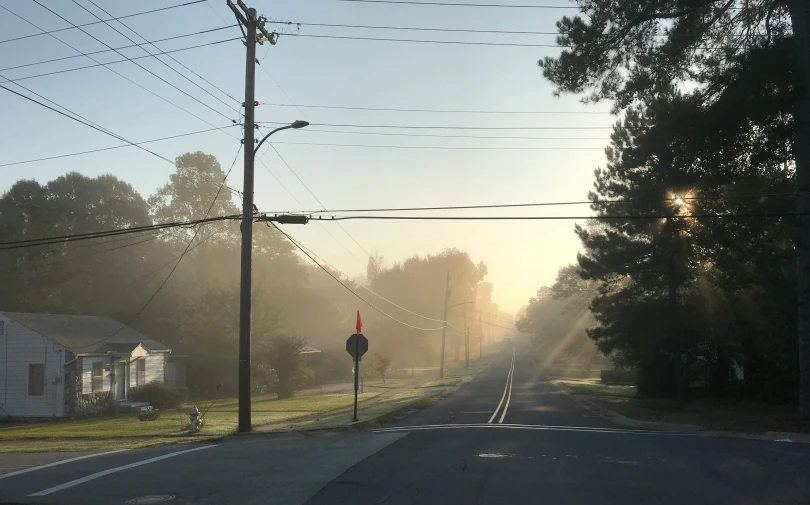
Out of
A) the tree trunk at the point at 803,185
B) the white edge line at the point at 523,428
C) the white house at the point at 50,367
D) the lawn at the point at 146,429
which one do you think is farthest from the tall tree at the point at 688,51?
the white house at the point at 50,367

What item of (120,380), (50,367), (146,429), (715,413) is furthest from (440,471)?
(120,380)

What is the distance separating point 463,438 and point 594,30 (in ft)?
42.4

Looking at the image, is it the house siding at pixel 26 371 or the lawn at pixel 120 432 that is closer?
the lawn at pixel 120 432

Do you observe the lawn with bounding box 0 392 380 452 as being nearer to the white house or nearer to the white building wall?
the white house

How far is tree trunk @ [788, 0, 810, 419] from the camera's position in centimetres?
2002

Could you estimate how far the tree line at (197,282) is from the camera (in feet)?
164

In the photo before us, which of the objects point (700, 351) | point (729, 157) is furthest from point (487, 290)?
point (729, 157)

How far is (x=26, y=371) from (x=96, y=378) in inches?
129

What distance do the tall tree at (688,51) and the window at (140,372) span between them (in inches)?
1177

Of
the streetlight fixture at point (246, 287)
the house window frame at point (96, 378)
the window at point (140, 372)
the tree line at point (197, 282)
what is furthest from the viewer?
the tree line at point (197, 282)

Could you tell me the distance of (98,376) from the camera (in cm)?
3650

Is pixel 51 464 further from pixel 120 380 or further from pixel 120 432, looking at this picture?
pixel 120 380

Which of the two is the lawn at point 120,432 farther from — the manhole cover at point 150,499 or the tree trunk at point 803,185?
the tree trunk at point 803,185

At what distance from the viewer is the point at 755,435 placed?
1836 centimetres
